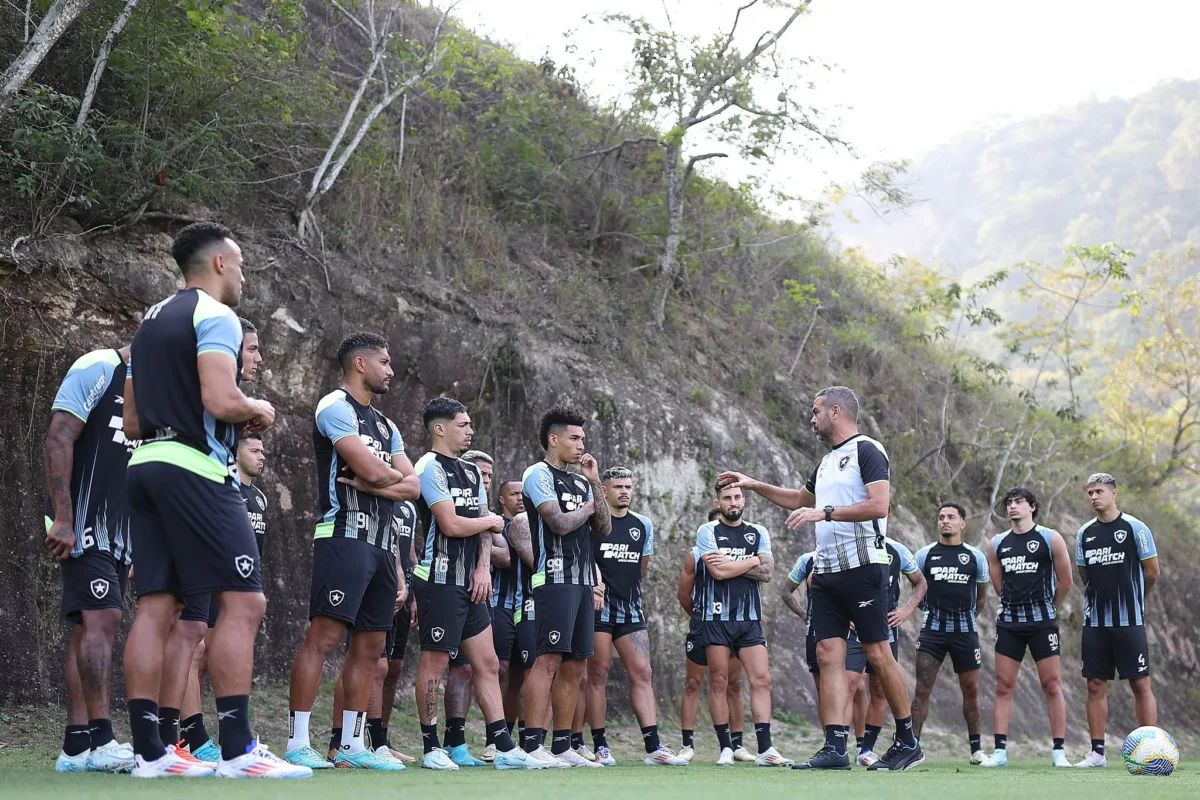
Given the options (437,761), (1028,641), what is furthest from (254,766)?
(1028,641)

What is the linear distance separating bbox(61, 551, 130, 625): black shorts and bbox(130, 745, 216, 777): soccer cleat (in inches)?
51.3

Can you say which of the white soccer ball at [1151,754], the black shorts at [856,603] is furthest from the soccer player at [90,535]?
the white soccer ball at [1151,754]

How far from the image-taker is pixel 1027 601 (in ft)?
37.0

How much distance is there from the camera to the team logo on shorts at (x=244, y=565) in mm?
5031

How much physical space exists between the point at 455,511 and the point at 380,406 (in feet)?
17.8

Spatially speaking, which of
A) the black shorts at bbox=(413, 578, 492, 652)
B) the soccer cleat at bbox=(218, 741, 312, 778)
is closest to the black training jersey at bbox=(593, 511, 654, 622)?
the black shorts at bbox=(413, 578, 492, 652)

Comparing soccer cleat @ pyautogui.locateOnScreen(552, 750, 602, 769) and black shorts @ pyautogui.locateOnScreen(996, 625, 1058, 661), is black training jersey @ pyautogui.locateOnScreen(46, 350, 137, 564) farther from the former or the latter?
black shorts @ pyautogui.locateOnScreen(996, 625, 1058, 661)

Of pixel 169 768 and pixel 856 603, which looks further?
pixel 856 603

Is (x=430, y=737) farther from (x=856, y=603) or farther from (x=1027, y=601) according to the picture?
(x=1027, y=601)

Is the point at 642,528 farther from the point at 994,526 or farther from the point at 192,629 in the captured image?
the point at 994,526

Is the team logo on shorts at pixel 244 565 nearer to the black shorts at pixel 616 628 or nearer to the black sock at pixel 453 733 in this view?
the black sock at pixel 453 733

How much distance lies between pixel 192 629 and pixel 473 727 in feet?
20.8

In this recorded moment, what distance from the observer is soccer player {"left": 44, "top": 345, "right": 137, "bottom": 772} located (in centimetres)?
586

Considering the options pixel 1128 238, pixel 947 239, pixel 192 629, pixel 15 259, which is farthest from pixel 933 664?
pixel 947 239
